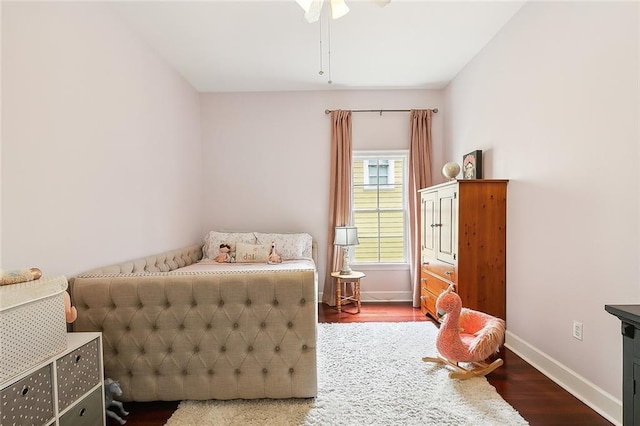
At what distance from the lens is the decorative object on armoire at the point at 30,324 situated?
121cm

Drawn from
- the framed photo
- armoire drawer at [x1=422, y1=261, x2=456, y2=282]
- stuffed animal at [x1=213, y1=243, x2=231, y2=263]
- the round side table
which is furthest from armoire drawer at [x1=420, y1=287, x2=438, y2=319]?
stuffed animal at [x1=213, y1=243, x2=231, y2=263]

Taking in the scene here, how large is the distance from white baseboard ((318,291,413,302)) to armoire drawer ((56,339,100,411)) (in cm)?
295

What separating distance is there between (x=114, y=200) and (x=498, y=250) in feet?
10.6

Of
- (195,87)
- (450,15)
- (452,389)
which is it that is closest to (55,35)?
(195,87)

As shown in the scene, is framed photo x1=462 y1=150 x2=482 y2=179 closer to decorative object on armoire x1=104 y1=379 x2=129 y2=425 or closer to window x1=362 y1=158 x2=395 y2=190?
window x1=362 y1=158 x2=395 y2=190

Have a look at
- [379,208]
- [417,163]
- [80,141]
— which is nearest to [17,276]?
[80,141]

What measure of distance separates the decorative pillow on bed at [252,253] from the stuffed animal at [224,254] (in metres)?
0.11

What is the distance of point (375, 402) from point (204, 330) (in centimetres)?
114

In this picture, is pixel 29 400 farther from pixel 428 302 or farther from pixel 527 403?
pixel 428 302

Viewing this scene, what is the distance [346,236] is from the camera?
153 inches

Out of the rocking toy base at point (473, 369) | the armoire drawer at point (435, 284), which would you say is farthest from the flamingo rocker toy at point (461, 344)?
the armoire drawer at point (435, 284)

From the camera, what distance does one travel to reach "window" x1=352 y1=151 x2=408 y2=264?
445cm

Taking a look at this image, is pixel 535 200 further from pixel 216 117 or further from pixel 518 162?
pixel 216 117

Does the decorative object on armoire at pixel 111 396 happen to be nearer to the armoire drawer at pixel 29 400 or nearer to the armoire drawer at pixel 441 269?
the armoire drawer at pixel 29 400
